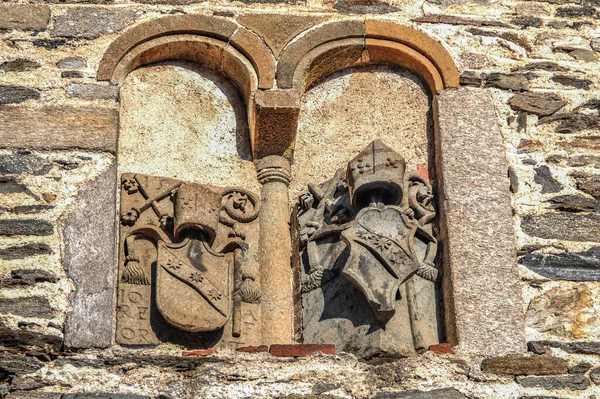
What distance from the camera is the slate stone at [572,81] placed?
7039mm

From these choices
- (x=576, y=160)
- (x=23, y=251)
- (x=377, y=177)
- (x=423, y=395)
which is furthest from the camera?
(x=576, y=160)

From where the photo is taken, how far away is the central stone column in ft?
21.4

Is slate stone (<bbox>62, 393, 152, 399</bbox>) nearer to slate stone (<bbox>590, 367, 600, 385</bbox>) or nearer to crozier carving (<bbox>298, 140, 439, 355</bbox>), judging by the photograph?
crozier carving (<bbox>298, 140, 439, 355</bbox>)

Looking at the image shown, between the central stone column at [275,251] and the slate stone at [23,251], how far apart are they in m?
1.08

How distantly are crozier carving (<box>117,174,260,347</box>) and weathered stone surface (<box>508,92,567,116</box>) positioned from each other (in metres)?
1.42

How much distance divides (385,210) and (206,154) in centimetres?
101

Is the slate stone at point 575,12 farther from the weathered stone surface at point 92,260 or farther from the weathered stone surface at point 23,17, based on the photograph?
the weathered stone surface at point 23,17

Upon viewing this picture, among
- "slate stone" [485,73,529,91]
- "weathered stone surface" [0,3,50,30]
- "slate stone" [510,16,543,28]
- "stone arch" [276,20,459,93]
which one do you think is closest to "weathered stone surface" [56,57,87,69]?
"weathered stone surface" [0,3,50,30]

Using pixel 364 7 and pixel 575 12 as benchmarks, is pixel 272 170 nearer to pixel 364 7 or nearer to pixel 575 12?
pixel 364 7

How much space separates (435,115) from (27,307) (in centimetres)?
230

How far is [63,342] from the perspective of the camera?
233 inches

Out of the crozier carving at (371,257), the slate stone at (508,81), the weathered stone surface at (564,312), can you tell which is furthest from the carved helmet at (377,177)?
the weathered stone surface at (564,312)

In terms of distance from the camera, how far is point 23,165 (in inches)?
253

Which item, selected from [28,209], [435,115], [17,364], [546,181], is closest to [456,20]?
[435,115]
